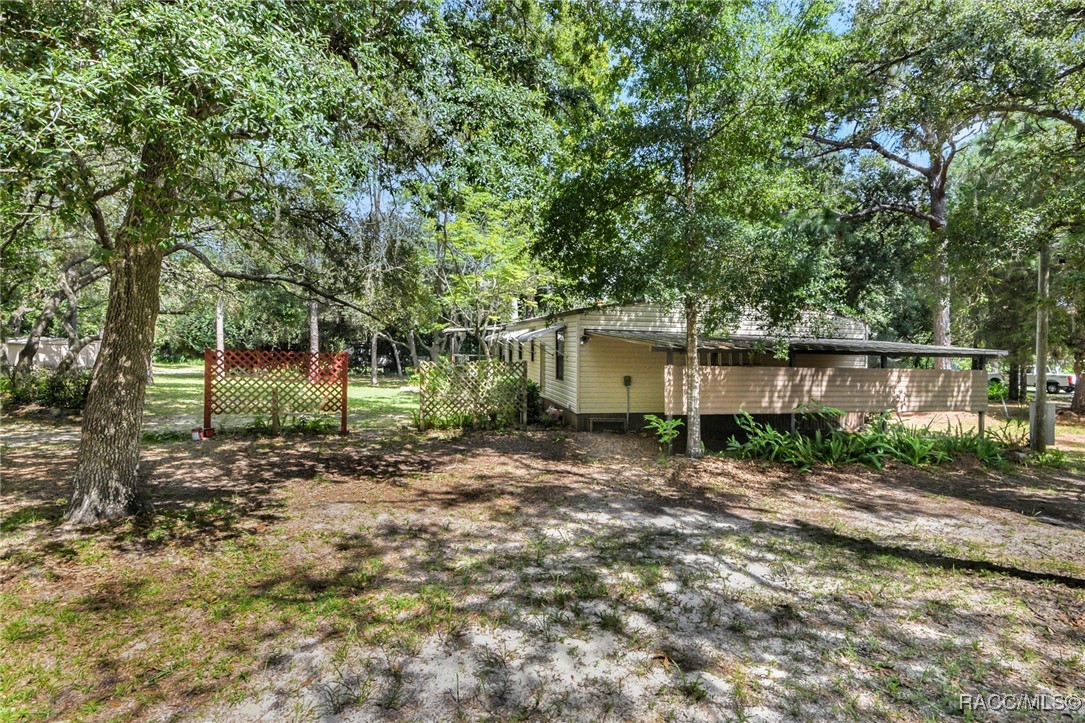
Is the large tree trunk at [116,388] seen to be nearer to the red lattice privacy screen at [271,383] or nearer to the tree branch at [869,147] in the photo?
the red lattice privacy screen at [271,383]

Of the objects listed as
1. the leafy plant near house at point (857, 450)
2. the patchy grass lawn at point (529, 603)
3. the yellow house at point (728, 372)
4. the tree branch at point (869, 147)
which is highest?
the tree branch at point (869, 147)

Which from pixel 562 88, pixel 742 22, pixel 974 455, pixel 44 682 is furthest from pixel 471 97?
pixel 974 455

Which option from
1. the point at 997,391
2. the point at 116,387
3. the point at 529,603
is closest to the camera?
the point at 529,603

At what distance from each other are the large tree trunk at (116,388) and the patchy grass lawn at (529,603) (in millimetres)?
319

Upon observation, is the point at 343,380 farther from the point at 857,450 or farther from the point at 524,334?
the point at 857,450

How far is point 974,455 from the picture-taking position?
8555 mm

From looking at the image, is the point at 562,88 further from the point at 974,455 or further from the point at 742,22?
the point at 974,455

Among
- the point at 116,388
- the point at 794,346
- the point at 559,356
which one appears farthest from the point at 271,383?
the point at 794,346

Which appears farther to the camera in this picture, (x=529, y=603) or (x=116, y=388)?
(x=116, y=388)

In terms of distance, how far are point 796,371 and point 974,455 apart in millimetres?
2954

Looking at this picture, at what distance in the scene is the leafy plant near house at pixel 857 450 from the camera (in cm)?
797

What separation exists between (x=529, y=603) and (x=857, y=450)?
7023mm

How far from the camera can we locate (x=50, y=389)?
11836 mm

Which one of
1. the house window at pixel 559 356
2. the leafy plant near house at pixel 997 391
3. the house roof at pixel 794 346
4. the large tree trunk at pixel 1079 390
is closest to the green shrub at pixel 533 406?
the house window at pixel 559 356
